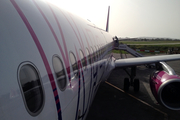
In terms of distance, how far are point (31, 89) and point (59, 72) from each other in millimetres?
619

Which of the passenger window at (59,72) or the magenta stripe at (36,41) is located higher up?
the magenta stripe at (36,41)

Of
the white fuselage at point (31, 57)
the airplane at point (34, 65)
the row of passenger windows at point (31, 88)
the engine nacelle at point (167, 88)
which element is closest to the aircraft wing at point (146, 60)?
the engine nacelle at point (167, 88)

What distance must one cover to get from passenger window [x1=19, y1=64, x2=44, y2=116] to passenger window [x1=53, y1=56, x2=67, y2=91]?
0.40 m

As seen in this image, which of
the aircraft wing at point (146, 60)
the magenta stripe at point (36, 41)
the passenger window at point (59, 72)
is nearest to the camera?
the magenta stripe at point (36, 41)

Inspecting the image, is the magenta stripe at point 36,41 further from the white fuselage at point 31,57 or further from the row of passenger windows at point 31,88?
the row of passenger windows at point 31,88

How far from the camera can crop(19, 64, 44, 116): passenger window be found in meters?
1.26

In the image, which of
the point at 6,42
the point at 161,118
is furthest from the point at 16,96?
the point at 161,118

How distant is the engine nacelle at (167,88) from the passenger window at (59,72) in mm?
4799

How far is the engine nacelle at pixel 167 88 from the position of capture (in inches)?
227

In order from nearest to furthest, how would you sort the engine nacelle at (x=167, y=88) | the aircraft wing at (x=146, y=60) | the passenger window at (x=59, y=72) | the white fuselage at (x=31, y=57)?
the white fuselage at (x=31, y=57) → the passenger window at (x=59, y=72) → the engine nacelle at (x=167, y=88) → the aircraft wing at (x=146, y=60)

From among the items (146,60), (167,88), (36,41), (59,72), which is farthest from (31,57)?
(146,60)

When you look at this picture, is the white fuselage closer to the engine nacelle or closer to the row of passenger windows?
the row of passenger windows

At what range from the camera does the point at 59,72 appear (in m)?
1.96

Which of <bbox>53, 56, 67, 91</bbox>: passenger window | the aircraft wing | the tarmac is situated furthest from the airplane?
the aircraft wing
